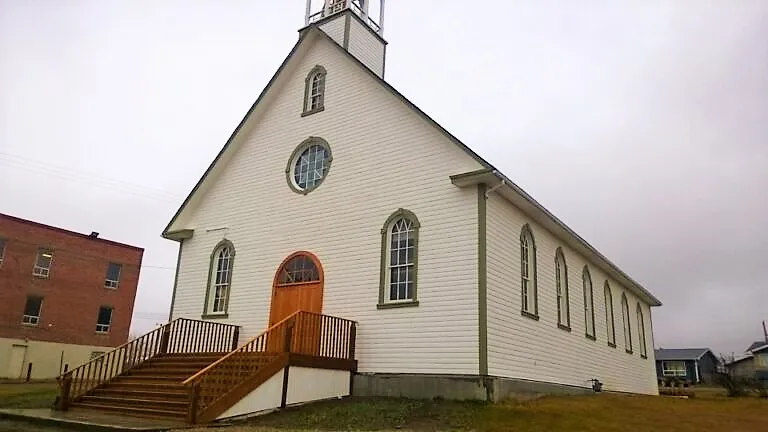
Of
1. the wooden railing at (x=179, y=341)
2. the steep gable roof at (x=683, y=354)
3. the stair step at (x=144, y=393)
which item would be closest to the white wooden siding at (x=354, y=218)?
the wooden railing at (x=179, y=341)

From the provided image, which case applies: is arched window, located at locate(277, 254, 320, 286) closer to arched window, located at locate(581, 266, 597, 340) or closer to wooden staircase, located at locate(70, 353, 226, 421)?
wooden staircase, located at locate(70, 353, 226, 421)

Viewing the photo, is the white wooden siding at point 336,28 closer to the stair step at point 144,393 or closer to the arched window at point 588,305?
the arched window at point 588,305

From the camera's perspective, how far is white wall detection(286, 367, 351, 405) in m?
12.6

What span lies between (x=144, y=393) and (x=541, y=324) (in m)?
9.54

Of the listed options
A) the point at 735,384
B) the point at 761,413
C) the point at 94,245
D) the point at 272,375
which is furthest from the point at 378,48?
the point at 94,245

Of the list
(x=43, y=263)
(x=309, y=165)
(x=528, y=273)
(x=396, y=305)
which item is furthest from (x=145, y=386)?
(x=43, y=263)

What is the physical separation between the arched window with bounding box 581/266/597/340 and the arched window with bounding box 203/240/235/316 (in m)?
11.1

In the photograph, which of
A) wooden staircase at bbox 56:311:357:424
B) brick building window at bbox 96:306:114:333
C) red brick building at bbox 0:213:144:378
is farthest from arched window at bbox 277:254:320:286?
brick building window at bbox 96:306:114:333

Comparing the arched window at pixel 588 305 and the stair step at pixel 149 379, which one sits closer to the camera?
the stair step at pixel 149 379

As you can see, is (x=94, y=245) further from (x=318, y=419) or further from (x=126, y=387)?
(x=318, y=419)

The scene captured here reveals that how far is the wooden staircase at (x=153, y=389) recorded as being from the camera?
38.3 feet

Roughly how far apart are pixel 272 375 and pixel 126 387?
366cm

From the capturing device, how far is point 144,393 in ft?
41.3

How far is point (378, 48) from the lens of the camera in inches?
778
